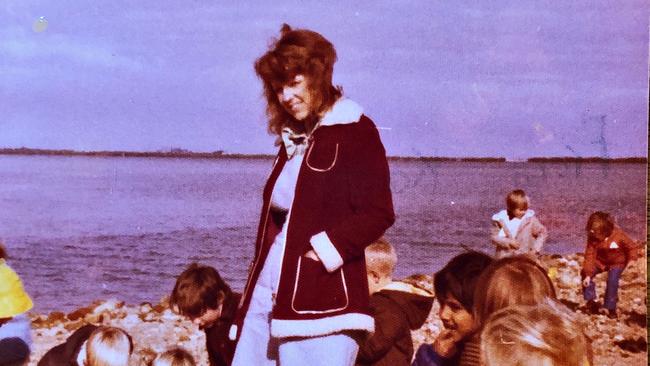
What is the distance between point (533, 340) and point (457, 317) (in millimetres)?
1037

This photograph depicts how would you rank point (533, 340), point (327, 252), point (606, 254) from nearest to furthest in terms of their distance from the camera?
1. point (533, 340)
2. point (327, 252)
3. point (606, 254)

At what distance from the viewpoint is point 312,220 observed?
279 cm

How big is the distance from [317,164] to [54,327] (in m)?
2.00

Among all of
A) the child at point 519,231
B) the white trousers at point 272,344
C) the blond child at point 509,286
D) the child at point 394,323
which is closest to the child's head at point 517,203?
the child at point 519,231

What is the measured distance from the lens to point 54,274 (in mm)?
4367

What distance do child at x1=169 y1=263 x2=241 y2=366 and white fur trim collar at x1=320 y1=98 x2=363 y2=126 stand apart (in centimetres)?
68

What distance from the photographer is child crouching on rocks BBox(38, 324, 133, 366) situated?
3148 millimetres

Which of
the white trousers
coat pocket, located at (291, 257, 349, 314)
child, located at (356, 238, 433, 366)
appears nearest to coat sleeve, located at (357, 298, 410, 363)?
child, located at (356, 238, 433, 366)

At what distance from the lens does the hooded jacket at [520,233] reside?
15.5ft

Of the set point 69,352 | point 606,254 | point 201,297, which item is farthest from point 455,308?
point 606,254

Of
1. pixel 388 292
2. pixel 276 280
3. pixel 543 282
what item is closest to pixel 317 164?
pixel 276 280

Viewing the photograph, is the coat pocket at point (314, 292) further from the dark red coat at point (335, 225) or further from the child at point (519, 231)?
the child at point (519, 231)

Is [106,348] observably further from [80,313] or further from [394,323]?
[80,313]

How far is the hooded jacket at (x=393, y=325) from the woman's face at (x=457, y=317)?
25cm
